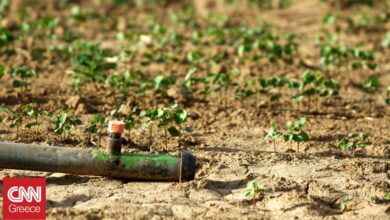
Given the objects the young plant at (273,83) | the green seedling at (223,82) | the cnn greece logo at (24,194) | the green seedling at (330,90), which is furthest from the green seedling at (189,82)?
the cnn greece logo at (24,194)

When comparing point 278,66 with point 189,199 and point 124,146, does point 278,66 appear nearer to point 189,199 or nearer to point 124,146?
point 124,146

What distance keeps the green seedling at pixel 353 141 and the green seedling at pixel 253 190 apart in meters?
1.20

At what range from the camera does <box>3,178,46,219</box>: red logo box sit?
4.98 metres

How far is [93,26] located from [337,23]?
339 centimetres

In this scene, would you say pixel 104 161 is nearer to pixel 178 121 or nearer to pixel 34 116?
pixel 178 121

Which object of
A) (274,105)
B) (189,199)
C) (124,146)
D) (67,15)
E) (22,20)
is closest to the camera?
(189,199)

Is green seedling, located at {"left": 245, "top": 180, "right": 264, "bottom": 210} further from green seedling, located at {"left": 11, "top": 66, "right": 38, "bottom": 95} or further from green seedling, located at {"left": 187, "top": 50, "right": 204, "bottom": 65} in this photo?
green seedling, located at {"left": 187, "top": 50, "right": 204, "bottom": 65}

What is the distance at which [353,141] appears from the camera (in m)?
6.38

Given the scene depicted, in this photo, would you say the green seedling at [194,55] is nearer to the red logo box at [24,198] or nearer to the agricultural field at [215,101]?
the agricultural field at [215,101]

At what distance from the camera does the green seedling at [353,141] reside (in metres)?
6.25

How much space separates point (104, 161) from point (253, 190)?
3.48 feet

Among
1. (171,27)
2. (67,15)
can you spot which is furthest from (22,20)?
(171,27)

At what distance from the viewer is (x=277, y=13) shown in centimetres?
1200

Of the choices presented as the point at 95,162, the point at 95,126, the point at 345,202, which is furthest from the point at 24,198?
the point at 345,202
